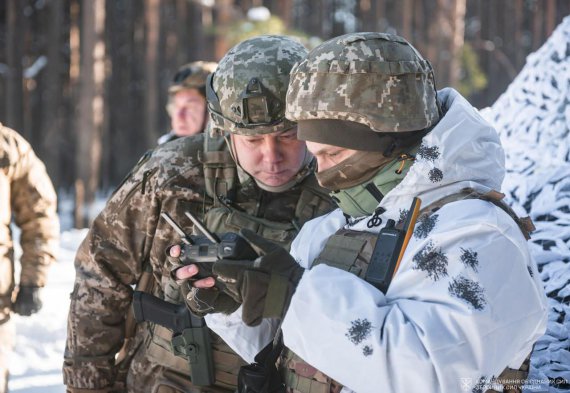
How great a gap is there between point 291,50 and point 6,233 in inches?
80.2

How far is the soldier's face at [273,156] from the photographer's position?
2.51 metres

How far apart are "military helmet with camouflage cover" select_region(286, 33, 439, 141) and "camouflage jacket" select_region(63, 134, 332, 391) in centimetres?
81

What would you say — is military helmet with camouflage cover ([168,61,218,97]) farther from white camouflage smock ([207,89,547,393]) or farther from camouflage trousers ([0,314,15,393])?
white camouflage smock ([207,89,547,393])

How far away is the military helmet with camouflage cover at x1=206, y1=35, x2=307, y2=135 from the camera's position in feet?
8.16

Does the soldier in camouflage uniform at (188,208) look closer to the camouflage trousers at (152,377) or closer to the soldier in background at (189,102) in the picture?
the camouflage trousers at (152,377)

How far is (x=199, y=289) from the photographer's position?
6.29 feet

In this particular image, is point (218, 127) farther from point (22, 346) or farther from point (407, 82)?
point (22, 346)

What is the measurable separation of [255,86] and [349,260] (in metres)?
0.94

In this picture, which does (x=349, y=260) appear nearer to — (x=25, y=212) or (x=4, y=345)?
(x=4, y=345)

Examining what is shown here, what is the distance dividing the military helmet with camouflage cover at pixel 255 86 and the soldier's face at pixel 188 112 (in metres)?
2.27

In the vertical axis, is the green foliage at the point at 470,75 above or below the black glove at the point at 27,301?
below

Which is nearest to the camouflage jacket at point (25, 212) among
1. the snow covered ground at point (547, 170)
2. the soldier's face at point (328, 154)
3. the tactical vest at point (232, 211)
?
the tactical vest at point (232, 211)

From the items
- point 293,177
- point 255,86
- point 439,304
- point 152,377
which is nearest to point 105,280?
point 152,377

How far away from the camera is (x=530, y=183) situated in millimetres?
3307
